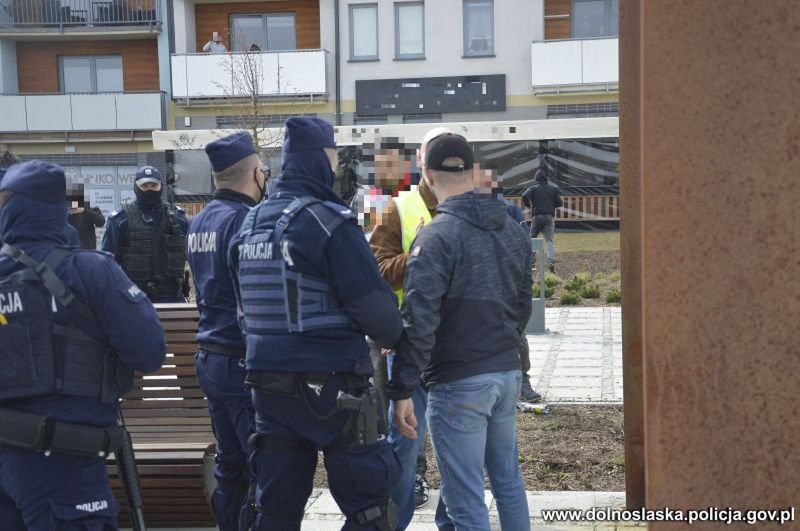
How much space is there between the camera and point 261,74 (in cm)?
3119

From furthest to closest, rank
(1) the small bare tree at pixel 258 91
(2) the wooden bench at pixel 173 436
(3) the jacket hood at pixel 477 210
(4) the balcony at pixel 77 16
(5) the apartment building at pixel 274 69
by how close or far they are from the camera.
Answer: (4) the balcony at pixel 77 16 < (5) the apartment building at pixel 274 69 < (1) the small bare tree at pixel 258 91 < (2) the wooden bench at pixel 173 436 < (3) the jacket hood at pixel 477 210

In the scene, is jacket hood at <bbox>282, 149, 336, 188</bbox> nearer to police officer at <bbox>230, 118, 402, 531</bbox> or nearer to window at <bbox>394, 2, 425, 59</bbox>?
police officer at <bbox>230, 118, 402, 531</bbox>

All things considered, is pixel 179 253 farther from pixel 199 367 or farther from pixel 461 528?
pixel 461 528

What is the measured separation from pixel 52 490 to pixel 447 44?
28.7m

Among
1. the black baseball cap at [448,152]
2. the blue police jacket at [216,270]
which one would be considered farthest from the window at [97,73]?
the black baseball cap at [448,152]

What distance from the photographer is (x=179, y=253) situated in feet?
26.1

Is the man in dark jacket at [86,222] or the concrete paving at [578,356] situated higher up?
the man in dark jacket at [86,222]

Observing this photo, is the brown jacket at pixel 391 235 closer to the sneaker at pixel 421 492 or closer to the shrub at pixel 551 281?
the sneaker at pixel 421 492

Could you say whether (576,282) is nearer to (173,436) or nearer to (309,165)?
(173,436)

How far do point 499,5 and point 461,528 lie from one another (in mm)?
28230

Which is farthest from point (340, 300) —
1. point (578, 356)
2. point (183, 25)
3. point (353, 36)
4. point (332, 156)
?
point (183, 25)

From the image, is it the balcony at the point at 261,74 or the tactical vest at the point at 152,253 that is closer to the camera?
the tactical vest at the point at 152,253

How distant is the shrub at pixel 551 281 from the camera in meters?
15.8

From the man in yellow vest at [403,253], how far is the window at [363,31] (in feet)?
90.5
